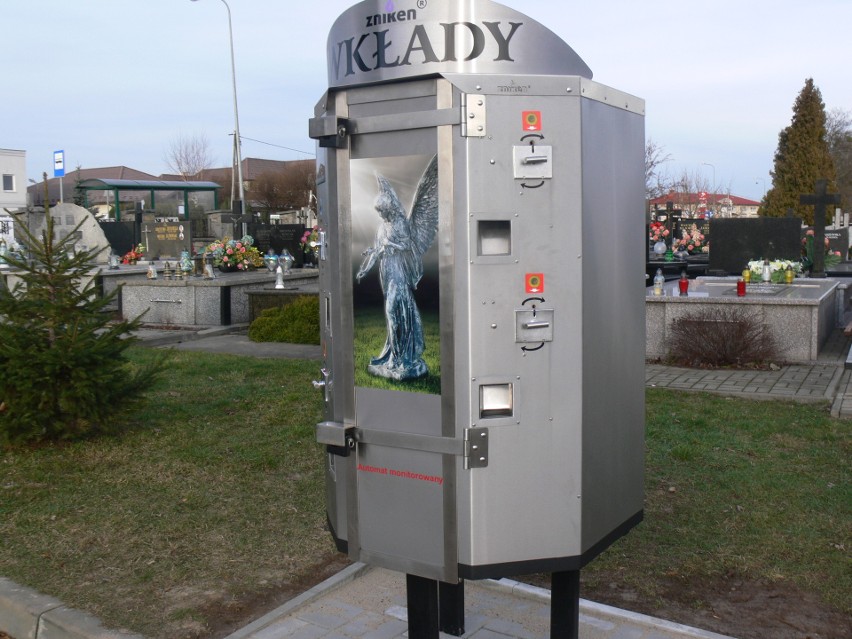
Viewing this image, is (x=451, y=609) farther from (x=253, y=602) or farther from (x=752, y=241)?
(x=752, y=241)

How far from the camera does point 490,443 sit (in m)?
3.03

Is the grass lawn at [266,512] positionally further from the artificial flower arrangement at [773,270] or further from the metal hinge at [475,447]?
the artificial flower arrangement at [773,270]

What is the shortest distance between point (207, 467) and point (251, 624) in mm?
2698

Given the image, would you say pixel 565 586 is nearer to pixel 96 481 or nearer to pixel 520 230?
pixel 520 230

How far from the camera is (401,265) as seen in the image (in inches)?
122

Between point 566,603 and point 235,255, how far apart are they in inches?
631

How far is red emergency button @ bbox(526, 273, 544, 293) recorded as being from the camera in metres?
3.00

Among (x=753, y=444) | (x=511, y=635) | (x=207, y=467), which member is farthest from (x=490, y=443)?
(x=753, y=444)

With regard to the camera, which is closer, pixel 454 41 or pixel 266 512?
pixel 454 41

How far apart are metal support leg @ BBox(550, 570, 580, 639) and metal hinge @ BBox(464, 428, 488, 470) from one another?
2.16 feet

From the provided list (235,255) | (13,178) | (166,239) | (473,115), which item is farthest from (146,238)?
(13,178)

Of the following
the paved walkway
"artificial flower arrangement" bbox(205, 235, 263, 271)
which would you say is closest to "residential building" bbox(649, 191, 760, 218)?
"artificial flower arrangement" bbox(205, 235, 263, 271)

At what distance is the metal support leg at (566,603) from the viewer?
131 inches

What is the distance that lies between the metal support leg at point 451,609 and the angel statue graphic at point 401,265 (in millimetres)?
1165
